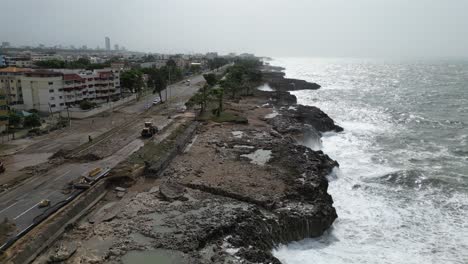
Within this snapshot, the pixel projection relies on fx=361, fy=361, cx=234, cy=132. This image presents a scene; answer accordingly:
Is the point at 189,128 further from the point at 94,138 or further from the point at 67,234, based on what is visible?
the point at 67,234

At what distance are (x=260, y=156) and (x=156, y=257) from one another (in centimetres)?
2299

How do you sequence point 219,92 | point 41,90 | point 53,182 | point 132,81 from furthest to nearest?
point 132,81 < point 219,92 < point 41,90 < point 53,182

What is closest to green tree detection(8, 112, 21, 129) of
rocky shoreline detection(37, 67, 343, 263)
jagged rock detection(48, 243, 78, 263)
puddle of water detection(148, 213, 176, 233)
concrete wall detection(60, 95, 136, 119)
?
concrete wall detection(60, 95, 136, 119)

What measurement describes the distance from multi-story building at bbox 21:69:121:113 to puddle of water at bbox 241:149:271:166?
1699 inches

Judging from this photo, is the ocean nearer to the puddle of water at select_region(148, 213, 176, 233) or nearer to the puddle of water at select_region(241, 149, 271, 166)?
the puddle of water at select_region(241, 149, 271, 166)

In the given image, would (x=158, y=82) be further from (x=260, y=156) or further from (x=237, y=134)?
(x=260, y=156)

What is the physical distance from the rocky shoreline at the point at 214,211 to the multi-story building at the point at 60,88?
120ft

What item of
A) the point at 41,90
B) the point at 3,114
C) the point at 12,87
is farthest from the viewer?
the point at 12,87

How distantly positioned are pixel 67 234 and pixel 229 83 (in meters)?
70.6

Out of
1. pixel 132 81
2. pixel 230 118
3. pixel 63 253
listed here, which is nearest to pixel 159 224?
pixel 63 253

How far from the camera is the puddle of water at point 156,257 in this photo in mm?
21797

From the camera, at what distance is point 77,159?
3797cm

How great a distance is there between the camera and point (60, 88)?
2724 inches

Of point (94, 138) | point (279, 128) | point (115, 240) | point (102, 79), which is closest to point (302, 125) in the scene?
point (279, 128)
